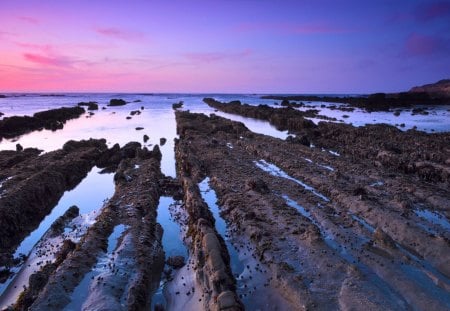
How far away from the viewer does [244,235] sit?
731 inches

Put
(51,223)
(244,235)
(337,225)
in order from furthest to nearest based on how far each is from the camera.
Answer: (51,223), (337,225), (244,235)

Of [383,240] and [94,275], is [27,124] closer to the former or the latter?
[94,275]

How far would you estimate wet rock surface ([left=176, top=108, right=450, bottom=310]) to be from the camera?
1349 cm

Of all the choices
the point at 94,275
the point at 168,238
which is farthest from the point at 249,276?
the point at 94,275

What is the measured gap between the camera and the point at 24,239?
19516 millimetres

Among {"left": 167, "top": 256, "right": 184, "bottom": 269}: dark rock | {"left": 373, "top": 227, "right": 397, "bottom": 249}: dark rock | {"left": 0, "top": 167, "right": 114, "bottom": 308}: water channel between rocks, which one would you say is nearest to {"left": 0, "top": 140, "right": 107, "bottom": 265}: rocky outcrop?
{"left": 0, "top": 167, "right": 114, "bottom": 308}: water channel between rocks

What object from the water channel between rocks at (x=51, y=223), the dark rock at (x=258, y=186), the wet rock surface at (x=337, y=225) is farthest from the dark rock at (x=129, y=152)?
the dark rock at (x=258, y=186)

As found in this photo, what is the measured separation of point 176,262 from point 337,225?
8.71 m

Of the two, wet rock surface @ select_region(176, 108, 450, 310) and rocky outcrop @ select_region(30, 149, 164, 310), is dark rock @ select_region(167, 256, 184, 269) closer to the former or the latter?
rocky outcrop @ select_region(30, 149, 164, 310)

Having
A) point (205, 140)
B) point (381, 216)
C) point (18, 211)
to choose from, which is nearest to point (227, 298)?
point (381, 216)

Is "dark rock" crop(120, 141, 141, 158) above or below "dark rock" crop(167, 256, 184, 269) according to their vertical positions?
below

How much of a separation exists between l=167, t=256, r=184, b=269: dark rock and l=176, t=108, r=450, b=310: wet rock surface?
2439 mm

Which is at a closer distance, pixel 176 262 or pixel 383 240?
pixel 176 262

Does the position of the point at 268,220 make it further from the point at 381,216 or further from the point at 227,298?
the point at 227,298
